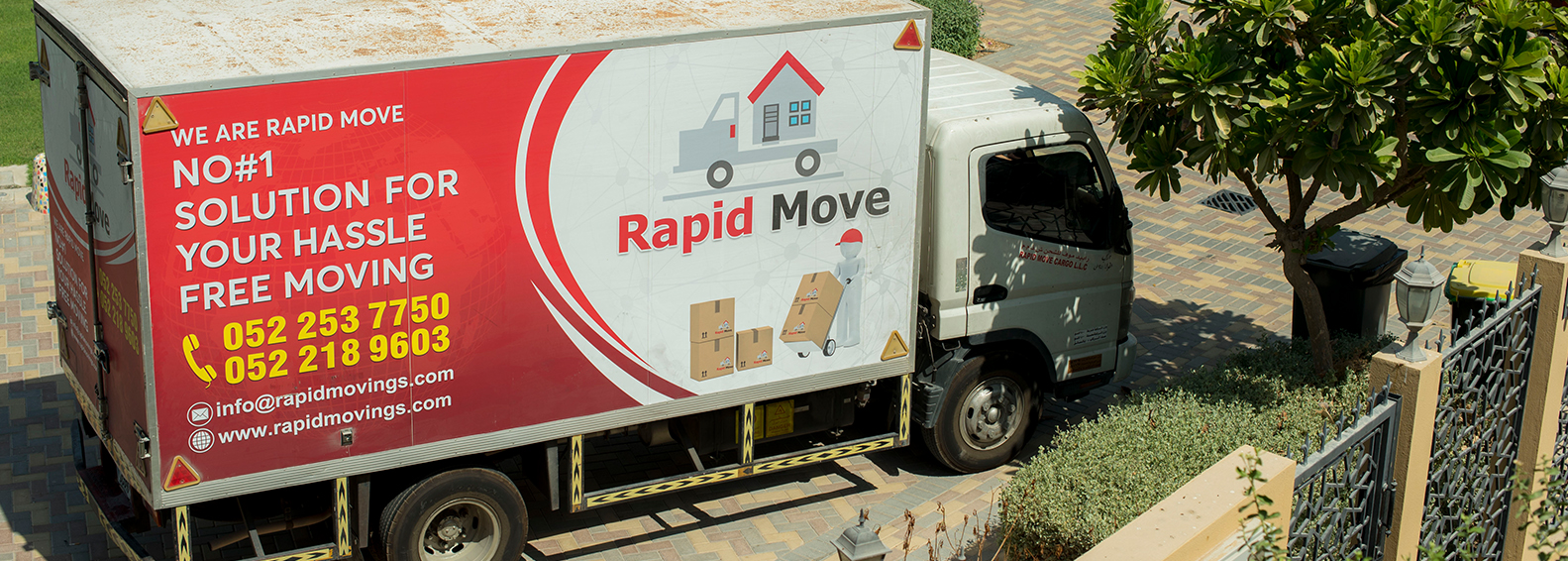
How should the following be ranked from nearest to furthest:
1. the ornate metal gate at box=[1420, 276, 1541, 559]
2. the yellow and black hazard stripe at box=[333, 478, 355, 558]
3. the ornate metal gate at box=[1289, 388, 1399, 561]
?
the ornate metal gate at box=[1289, 388, 1399, 561], the ornate metal gate at box=[1420, 276, 1541, 559], the yellow and black hazard stripe at box=[333, 478, 355, 558]

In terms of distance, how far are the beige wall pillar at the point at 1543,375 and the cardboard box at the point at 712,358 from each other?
3.95 meters

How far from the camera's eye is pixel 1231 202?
→ 565 inches

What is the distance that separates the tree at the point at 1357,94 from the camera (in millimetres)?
7086

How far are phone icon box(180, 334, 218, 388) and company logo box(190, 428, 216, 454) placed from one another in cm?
23

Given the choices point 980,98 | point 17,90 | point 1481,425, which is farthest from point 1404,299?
point 17,90

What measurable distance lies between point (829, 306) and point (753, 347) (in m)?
0.50

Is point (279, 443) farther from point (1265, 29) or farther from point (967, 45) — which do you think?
point (967, 45)

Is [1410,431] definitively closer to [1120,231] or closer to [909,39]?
[909,39]

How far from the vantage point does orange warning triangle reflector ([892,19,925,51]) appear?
761cm

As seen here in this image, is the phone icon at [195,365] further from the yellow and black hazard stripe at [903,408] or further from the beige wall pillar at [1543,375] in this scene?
the beige wall pillar at [1543,375]

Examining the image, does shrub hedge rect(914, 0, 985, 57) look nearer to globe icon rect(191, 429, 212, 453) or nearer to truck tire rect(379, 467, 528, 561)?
truck tire rect(379, 467, 528, 561)

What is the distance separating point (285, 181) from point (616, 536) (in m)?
3.18

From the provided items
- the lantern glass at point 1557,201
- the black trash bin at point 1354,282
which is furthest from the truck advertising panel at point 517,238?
the black trash bin at point 1354,282

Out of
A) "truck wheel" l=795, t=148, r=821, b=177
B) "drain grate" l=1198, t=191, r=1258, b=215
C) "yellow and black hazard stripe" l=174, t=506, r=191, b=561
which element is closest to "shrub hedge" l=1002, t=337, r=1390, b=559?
"truck wheel" l=795, t=148, r=821, b=177
